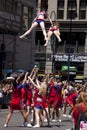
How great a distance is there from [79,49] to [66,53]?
1.72m

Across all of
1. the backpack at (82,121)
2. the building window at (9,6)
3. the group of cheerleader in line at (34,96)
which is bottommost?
the group of cheerleader in line at (34,96)

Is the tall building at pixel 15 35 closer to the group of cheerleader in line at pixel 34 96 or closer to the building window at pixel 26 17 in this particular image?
the building window at pixel 26 17

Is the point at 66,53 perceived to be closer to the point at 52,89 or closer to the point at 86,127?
the point at 52,89

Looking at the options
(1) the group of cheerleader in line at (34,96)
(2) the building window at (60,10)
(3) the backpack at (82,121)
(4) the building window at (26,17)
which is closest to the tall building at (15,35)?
(4) the building window at (26,17)

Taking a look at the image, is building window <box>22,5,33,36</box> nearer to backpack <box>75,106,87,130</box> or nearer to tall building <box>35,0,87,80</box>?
tall building <box>35,0,87,80</box>

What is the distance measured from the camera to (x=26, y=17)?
145 ft

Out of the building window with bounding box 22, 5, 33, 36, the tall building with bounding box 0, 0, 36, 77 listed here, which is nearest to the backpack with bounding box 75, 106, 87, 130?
the tall building with bounding box 0, 0, 36, 77

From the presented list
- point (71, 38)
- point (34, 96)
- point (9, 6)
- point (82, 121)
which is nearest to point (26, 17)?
point (9, 6)

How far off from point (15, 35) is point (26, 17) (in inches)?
158

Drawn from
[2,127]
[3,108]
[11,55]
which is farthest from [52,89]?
[11,55]

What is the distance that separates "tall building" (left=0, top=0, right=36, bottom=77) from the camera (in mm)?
38531

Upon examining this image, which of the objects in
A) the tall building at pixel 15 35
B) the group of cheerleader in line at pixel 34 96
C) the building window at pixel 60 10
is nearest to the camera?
the group of cheerleader in line at pixel 34 96

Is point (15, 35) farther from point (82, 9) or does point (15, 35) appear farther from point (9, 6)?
point (82, 9)

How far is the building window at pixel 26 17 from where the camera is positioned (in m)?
43.3
